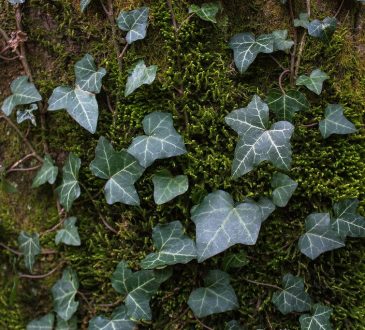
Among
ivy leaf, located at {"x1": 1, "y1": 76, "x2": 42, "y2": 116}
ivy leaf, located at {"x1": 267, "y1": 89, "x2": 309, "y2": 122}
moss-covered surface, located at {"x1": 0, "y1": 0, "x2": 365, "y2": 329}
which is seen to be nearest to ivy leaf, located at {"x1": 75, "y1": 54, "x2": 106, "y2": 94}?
moss-covered surface, located at {"x1": 0, "y1": 0, "x2": 365, "y2": 329}

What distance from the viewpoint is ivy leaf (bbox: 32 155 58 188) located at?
4.49 ft

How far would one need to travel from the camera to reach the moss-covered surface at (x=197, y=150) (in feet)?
4.08

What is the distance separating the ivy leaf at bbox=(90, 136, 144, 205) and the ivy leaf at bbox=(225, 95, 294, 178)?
0.98 ft

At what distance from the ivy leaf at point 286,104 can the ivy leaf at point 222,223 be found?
0.29m

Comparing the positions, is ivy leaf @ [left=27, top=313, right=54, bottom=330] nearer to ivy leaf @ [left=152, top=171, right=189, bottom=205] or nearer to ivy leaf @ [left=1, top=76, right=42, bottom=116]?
ivy leaf @ [left=152, top=171, right=189, bottom=205]

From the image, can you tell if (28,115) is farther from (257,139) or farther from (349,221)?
(349,221)

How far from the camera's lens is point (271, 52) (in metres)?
1.28

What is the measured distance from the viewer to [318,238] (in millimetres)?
1195

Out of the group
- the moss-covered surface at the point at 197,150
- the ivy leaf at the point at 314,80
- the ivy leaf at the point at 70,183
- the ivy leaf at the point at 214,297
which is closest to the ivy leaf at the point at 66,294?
the moss-covered surface at the point at 197,150

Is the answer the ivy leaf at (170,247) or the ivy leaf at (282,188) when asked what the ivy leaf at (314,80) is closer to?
the ivy leaf at (282,188)

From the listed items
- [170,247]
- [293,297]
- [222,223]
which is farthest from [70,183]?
[293,297]

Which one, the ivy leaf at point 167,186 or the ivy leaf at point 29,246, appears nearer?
the ivy leaf at point 167,186

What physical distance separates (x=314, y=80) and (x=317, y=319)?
2.25ft

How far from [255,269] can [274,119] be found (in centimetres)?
44
